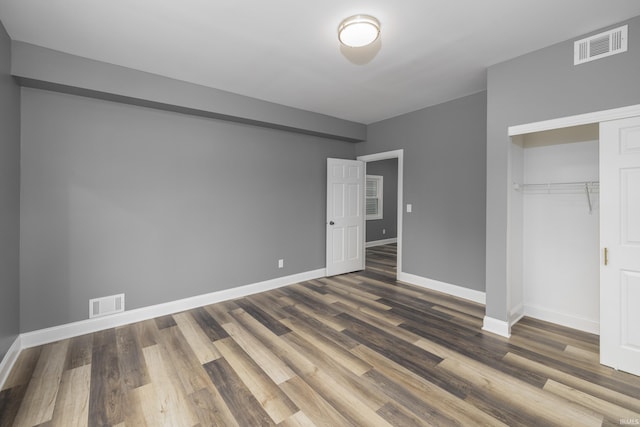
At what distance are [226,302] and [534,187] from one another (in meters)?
4.01

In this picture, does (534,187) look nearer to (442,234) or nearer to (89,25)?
(442,234)

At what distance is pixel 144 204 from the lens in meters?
3.21

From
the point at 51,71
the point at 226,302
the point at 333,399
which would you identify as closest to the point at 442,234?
the point at 333,399

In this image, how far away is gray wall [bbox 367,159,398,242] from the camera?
779cm

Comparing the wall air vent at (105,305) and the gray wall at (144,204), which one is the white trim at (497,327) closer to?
the gray wall at (144,204)

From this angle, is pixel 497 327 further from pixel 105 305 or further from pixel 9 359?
pixel 9 359

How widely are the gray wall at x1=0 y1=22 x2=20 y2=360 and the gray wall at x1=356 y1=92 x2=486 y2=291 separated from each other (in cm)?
451

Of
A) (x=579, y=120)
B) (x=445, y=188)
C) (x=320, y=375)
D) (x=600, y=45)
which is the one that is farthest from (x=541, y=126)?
(x=320, y=375)

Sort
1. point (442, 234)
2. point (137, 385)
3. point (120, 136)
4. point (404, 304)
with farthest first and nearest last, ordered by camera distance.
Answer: point (442, 234) < point (404, 304) < point (120, 136) < point (137, 385)

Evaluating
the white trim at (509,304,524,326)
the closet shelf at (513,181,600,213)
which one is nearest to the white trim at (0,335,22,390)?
the white trim at (509,304,524,326)

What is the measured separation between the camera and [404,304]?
11.8 feet

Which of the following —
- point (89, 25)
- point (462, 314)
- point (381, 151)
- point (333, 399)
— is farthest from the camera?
point (381, 151)

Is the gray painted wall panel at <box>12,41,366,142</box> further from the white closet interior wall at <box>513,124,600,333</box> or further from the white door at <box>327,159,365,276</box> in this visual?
the white closet interior wall at <box>513,124,600,333</box>

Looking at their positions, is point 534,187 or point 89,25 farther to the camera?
point 534,187
